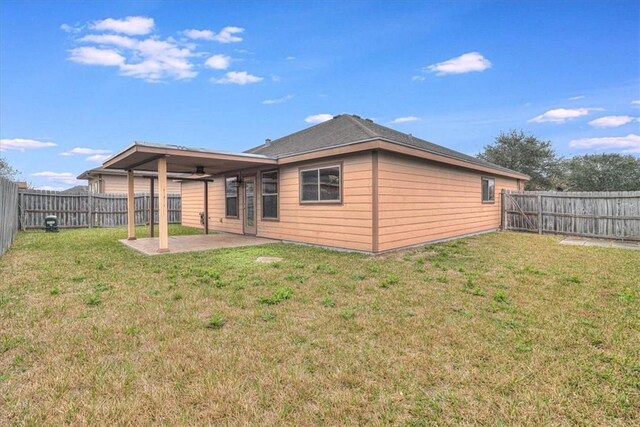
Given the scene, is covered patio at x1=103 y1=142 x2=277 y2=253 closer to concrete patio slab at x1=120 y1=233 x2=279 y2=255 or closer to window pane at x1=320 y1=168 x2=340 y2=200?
concrete patio slab at x1=120 y1=233 x2=279 y2=255

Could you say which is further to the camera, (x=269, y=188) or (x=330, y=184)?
(x=269, y=188)

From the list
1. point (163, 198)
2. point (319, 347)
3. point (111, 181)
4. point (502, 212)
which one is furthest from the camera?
point (111, 181)

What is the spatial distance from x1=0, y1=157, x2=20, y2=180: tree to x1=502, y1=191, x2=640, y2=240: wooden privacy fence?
3167 cm

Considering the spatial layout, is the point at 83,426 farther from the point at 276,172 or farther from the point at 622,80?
the point at 622,80

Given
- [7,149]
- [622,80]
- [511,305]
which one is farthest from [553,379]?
[7,149]

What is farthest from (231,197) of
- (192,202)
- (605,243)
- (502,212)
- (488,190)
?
(605,243)

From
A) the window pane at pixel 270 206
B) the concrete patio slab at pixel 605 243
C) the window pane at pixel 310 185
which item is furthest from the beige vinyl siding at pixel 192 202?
the concrete patio slab at pixel 605 243

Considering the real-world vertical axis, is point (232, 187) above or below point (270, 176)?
below

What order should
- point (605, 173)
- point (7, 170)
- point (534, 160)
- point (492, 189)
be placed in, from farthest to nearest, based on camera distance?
point (534, 160), point (605, 173), point (7, 170), point (492, 189)

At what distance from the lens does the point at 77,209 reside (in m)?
14.5

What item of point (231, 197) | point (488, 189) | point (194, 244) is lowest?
point (194, 244)

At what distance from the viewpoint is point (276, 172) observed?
31.5ft

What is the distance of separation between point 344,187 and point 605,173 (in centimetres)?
2636

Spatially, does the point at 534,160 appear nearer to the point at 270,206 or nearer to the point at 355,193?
the point at 270,206
